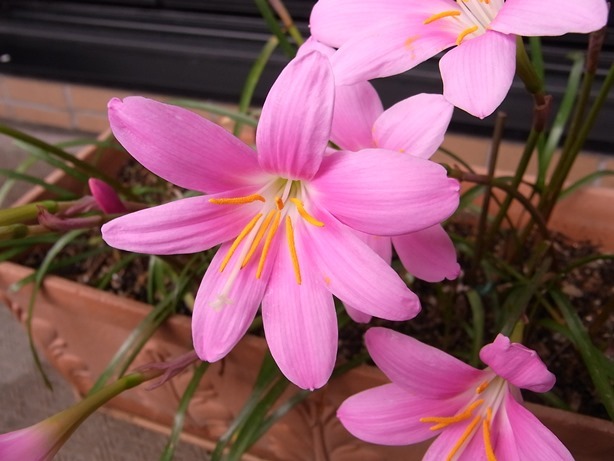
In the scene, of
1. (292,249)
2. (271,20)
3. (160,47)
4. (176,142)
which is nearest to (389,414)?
(292,249)

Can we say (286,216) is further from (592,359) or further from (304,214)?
(592,359)

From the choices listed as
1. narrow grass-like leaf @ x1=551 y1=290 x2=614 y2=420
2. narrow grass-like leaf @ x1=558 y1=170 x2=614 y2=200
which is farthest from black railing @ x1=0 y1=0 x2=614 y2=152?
narrow grass-like leaf @ x1=551 y1=290 x2=614 y2=420

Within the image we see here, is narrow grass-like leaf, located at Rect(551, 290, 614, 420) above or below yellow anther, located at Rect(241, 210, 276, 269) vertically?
below

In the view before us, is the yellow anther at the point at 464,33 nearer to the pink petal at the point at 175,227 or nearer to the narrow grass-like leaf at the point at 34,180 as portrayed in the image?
the pink petal at the point at 175,227

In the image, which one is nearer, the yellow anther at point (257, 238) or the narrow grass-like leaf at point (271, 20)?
the yellow anther at point (257, 238)

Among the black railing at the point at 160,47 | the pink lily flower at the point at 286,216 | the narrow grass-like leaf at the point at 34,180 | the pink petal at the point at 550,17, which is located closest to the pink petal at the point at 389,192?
the pink lily flower at the point at 286,216

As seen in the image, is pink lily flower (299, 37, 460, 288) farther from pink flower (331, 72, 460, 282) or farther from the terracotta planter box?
the terracotta planter box
